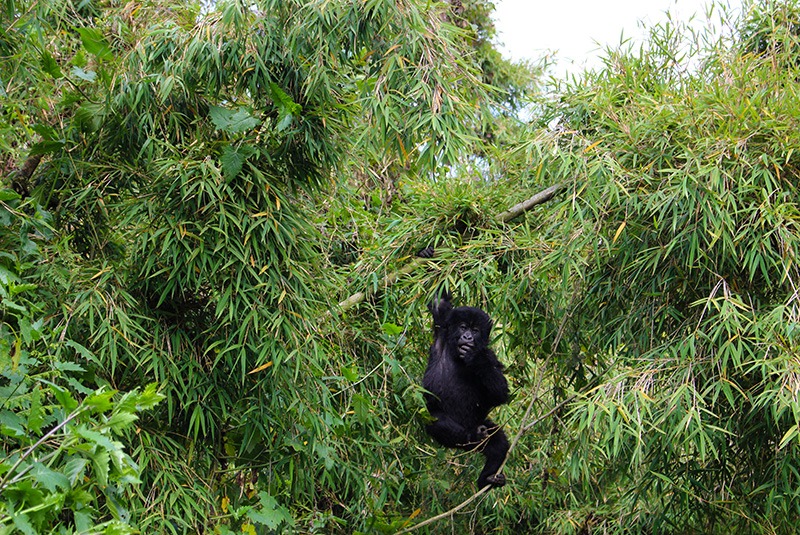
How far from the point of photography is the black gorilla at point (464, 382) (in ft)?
15.5

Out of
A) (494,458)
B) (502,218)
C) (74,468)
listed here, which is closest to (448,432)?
(494,458)

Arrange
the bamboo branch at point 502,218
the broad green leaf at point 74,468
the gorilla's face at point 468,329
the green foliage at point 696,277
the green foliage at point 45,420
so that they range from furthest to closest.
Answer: the gorilla's face at point 468,329, the bamboo branch at point 502,218, the green foliage at point 696,277, the broad green leaf at point 74,468, the green foliage at point 45,420

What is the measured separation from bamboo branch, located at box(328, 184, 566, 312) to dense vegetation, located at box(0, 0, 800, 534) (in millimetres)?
230

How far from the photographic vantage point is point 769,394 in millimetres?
3328

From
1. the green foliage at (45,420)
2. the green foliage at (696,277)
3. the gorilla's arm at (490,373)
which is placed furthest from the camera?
the gorilla's arm at (490,373)

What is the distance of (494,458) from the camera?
4.71 m

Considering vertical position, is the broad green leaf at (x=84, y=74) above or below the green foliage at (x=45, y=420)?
above

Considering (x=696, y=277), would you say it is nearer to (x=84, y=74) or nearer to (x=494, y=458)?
(x=494, y=458)

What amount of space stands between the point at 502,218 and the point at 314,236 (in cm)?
114

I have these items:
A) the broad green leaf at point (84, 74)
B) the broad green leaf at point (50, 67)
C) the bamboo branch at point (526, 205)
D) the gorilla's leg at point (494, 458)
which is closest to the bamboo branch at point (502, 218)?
the bamboo branch at point (526, 205)

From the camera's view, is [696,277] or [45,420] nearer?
[45,420]

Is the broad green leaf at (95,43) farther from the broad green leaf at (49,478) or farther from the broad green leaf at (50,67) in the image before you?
the broad green leaf at (49,478)

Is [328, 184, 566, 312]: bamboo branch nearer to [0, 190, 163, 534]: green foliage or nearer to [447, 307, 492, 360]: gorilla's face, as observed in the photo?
[447, 307, 492, 360]: gorilla's face

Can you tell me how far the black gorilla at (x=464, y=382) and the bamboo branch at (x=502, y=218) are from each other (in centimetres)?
31
